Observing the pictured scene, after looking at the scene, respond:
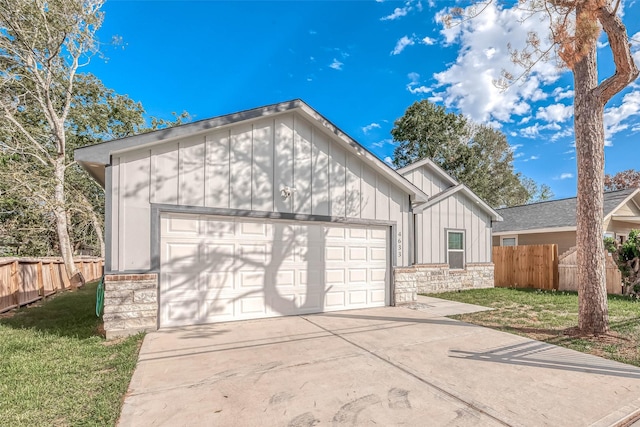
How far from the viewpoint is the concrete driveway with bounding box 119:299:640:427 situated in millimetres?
2811

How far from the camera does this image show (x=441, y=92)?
22.5 metres

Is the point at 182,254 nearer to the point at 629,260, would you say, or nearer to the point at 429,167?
the point at 429,167

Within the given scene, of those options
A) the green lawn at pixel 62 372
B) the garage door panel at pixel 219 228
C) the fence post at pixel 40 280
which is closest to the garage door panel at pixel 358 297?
the garage door panel at pixel 219 228

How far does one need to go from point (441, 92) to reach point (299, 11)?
15053mm

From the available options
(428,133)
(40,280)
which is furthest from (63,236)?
(428,133)

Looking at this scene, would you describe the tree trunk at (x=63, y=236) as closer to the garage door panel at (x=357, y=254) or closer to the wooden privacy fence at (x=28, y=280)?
the wooden privacy fence at (x=28, y=280)

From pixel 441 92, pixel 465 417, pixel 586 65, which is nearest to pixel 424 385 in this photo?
pixel 465 417

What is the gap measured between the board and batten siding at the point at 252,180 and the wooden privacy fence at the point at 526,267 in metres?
7.95

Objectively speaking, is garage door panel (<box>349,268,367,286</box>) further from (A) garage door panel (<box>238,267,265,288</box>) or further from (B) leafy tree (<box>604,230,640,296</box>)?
(B) leafy tree (<box>604,230,640,296</box>)

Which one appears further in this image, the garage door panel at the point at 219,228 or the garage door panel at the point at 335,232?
the garage door panel at the point at 335,232

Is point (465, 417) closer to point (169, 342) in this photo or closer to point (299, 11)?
point (169, 342)

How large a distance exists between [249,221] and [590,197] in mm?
6444

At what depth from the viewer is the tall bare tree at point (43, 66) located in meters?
12.0

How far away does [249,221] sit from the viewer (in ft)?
21.5
